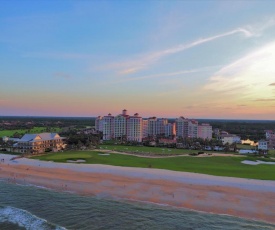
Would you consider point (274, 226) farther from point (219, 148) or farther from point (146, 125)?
point (146, 125)

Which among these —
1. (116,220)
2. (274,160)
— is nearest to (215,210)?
(116,220)

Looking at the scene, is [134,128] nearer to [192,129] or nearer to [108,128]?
[108,128]

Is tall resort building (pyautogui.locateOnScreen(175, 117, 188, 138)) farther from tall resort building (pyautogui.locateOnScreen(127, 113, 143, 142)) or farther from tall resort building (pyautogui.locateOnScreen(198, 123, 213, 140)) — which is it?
tall resort building (pyautogui.locateOnScreen(127, 113, 143, 142))

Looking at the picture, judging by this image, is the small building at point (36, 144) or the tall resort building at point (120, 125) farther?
the tall resort building at point (120, 125)

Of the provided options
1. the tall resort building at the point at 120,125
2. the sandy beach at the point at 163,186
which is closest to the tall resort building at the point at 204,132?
the tall resort building at the point at 120,125

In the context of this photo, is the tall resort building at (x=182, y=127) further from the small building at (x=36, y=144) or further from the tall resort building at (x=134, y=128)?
the small building at (x=36, y=144)

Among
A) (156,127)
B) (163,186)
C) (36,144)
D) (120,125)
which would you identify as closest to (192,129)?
(156,127)

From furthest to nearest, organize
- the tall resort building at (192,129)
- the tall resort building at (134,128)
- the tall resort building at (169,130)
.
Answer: the tall resort building at (169,130) < the tall resort building at (192,129) < the tall resort building at (134,128)
